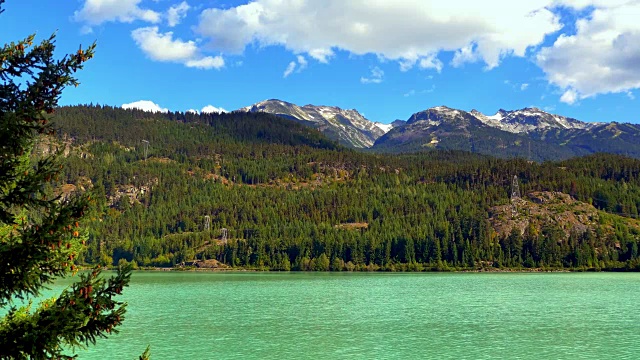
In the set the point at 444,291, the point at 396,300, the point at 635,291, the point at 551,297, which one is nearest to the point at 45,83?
the point at 396,300

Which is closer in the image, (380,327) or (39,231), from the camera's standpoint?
(39,231)

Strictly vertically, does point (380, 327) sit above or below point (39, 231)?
below

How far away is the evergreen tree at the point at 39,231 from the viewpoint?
46.2ft

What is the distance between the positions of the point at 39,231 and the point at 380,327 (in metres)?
60.3

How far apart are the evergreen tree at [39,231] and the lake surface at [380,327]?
39.0 metres

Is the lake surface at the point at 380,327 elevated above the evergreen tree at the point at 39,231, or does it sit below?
below

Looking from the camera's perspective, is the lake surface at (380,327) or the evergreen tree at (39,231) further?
the lake surface at (380,327)

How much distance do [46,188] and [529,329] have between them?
211ft

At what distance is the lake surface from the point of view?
178 ft

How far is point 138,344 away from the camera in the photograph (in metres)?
57.9

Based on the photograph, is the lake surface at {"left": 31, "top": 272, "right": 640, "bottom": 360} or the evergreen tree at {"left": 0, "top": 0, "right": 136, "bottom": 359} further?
the lake surface at {"left": 31, "top": 272, "right": 640, "bottom": 360}

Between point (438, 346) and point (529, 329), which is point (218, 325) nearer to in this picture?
point (438, 346)

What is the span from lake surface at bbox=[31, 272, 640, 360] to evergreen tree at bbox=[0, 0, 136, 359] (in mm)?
38952

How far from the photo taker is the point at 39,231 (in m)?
14.0
